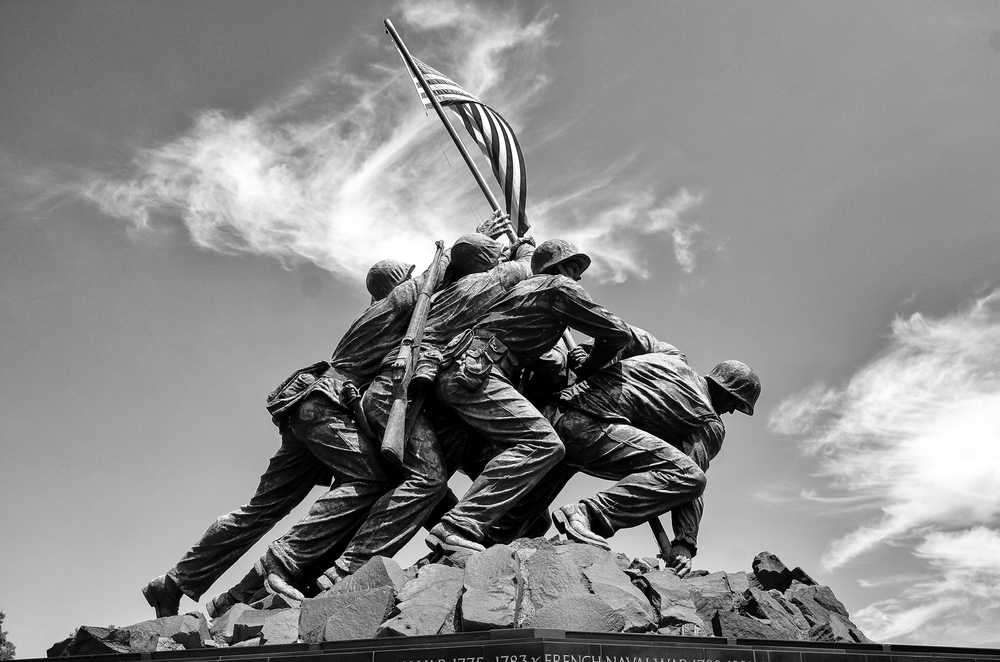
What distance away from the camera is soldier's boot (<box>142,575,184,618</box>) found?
902cm

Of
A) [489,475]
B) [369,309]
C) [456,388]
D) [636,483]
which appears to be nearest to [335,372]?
[369,309]

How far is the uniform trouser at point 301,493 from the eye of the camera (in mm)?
8648

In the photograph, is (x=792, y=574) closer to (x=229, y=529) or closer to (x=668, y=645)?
(x=668, y=645)

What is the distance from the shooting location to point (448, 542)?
308 inches

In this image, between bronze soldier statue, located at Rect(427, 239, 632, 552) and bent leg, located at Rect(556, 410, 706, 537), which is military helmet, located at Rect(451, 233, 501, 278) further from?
bent leg, located at Rect(556, 410, 706, 537)

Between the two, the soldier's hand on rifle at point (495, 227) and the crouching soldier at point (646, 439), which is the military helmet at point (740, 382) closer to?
the crouching soldier at point (646, 439)

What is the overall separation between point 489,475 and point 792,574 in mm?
2855

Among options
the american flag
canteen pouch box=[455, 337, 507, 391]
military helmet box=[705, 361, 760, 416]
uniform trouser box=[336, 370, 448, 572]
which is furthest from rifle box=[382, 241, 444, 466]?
the american flag

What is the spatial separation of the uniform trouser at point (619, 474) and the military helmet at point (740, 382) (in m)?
1.12

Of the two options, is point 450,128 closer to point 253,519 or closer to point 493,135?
point 493,135

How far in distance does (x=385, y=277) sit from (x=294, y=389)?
1503 mm

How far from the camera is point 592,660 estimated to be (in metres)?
5.81

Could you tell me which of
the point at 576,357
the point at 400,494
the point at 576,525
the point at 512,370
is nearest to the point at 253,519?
the point at 400,494

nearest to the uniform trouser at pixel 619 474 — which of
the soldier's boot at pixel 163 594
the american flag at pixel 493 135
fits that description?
the soldier's boot at pixel 163 594
